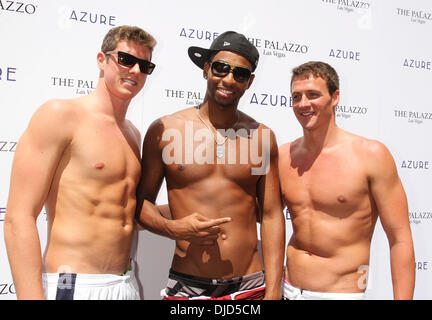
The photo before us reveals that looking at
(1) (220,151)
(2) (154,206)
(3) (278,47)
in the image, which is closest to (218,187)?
(1) (220,151)

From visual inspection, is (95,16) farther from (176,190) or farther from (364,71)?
(364,71)

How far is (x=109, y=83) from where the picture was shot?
1.76m

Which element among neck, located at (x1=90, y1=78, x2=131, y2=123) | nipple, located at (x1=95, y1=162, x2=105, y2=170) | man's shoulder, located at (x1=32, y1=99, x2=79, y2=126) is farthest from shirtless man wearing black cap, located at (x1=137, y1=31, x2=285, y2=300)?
man's shoulder, located at (x1=32, y1=99, x2=79, y2=126)

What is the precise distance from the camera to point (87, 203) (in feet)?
5.22

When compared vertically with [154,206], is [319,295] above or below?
below

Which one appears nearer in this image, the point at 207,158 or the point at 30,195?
the point at 30,195

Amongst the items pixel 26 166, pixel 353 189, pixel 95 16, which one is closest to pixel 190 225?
pixel 26 166

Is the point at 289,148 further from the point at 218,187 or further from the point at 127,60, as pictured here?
the point at 127,60

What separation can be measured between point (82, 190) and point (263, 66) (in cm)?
194

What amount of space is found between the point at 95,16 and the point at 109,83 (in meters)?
0.96

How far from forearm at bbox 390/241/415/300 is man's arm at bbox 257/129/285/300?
2.10 ft

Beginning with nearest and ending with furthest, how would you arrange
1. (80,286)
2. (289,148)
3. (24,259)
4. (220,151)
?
1. (24,259)
2. (80,286)
3. (220,151)
4. (289,148)

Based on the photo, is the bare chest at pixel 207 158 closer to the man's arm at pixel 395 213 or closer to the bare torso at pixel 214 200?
the bare torso at pixel 214 200

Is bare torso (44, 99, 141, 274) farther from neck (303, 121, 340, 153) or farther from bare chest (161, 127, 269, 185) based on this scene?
neck (303, 121, 340, 153)
